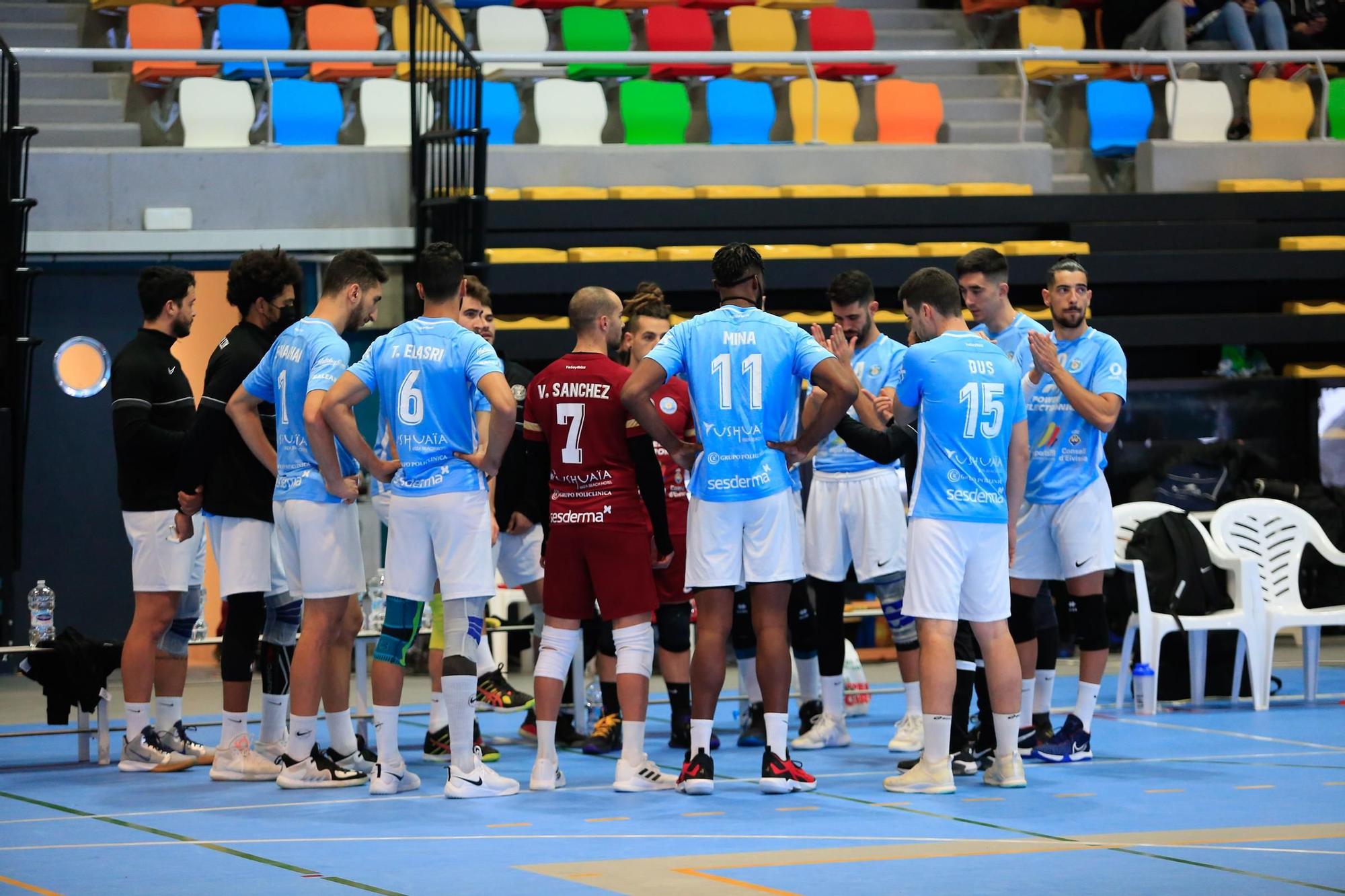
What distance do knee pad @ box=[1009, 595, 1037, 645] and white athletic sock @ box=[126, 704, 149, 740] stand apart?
12.4ft

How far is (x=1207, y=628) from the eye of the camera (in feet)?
28.6

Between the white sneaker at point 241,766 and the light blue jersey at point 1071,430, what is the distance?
344cm

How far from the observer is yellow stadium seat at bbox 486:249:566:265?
12164 millimetres

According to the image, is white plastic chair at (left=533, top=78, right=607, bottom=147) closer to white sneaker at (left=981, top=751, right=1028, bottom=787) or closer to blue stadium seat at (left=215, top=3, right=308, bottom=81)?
blue stadium seat at (left=215, top=3, right=308, bottom=81)

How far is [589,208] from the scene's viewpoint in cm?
1255

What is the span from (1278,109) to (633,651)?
1068 cm

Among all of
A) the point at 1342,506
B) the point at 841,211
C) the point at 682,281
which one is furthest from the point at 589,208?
the point at 1342,506

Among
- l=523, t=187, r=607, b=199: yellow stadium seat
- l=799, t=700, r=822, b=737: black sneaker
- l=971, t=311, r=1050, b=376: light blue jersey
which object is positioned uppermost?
l=523, t=187, r=607, b=199: yellow stadium seat

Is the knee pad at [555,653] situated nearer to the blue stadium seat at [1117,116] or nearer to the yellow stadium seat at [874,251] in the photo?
the yellow stadium seat at [874,251]

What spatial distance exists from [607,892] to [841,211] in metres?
9.02

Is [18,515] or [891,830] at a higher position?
[18,515]

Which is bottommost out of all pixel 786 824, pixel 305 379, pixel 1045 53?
pixel 786 824

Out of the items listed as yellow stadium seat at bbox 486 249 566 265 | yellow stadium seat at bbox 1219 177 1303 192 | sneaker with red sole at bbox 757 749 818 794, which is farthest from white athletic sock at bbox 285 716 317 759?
yellow stadium seat at bbox 1219 177 1303 192

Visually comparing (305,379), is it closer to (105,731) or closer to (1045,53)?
(105,731)
